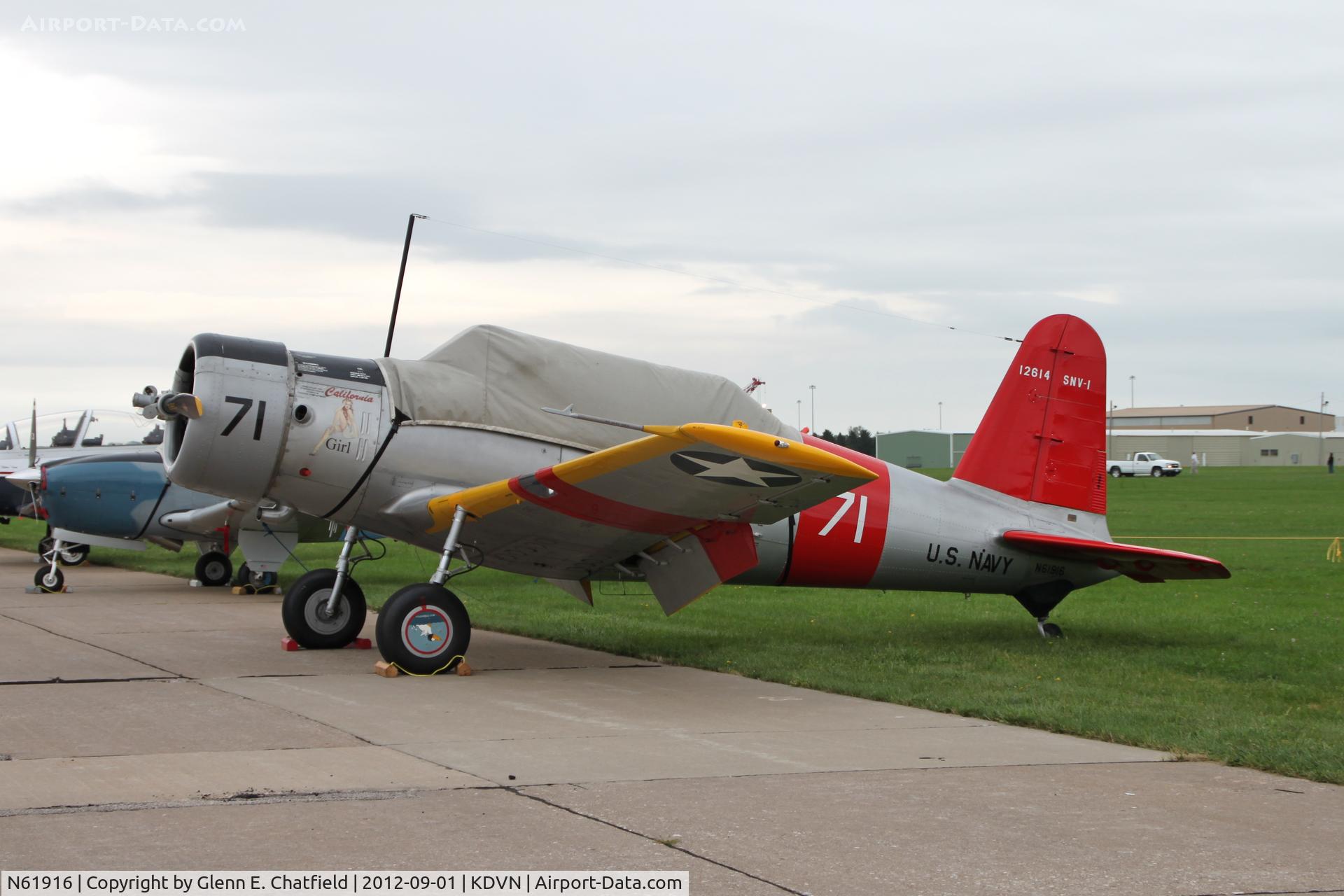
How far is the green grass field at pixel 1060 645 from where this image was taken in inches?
281

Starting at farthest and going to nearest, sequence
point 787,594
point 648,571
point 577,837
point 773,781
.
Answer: point 787,594 < point 648,571 < point 773,781 < point 577,837

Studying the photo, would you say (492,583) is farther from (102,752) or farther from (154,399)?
(102,752)

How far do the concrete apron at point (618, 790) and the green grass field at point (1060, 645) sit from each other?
530mm

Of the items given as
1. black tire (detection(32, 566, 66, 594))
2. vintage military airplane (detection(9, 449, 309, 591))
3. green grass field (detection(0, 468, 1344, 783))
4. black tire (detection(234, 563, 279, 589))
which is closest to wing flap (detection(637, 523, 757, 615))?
green grass field (detection(0, 468, 1344, 783))

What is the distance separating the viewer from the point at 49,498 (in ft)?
56.2

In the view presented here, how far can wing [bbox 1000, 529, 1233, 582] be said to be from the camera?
1017 cm

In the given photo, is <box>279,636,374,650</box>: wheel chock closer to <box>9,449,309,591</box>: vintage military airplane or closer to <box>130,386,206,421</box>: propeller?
<box>130,386,206,421</box>: propeller

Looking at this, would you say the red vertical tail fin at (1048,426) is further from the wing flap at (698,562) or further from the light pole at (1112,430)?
the light pole at (1112,430)

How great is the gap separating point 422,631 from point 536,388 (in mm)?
1998

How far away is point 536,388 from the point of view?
9.47m

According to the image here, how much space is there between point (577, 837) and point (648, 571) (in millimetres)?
5230

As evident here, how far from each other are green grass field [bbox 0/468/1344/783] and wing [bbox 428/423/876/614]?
2.89ft

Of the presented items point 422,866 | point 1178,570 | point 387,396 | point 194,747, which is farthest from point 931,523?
point 422,866

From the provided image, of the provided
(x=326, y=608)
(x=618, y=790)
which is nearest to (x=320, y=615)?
(x=326, y=608)
